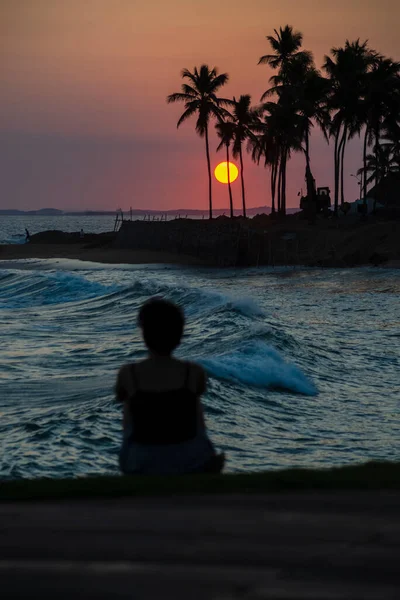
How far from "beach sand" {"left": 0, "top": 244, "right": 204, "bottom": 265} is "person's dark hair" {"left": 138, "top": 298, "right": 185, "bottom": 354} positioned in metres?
53.1

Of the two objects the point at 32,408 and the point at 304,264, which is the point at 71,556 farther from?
the point at 304,264

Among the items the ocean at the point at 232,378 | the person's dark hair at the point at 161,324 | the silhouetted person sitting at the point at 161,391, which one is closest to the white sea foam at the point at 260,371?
the ocean at the point at 232,378

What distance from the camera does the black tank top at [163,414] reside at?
4125 millimetres

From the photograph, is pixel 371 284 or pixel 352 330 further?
pixel 371 284

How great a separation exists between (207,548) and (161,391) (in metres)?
0.96

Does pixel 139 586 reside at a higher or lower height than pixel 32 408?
higher

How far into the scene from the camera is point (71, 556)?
3330 millimetres

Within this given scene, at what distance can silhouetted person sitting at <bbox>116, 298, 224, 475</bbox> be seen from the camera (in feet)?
13.3

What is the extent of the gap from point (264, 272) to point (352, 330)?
28014mm

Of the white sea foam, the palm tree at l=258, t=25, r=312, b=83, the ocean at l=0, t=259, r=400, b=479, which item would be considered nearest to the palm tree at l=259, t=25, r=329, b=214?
the palm tree at l=258, t=25, r=312, b=83

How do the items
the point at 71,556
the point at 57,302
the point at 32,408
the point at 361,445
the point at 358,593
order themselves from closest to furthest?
the point at 358,593
the point at 71,556
the point at 361,445
the point at 32,408
the point at 57,302

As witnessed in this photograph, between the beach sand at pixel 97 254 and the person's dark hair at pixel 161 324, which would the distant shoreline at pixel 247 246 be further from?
the person's dark hair at pixel 161 324

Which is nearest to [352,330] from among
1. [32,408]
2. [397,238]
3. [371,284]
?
[32,408]

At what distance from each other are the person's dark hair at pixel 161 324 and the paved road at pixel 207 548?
83 centimetres
